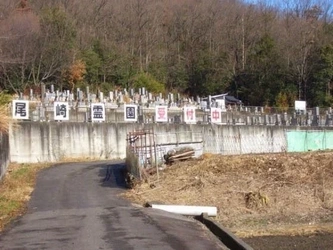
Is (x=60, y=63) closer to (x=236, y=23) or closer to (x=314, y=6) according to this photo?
(x=236, y=23)

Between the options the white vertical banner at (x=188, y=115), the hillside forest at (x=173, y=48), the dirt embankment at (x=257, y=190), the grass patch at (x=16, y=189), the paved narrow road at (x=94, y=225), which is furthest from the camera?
the hillside forest at (x=173, y=48)

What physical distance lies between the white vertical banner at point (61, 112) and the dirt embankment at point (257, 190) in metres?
11.2

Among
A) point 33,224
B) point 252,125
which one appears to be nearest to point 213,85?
point 252,125

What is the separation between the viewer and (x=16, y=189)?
→ 69.0 ft

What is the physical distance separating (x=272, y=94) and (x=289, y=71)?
9.03 feet

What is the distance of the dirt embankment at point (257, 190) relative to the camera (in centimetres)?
1777

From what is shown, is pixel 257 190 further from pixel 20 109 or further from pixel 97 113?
pixel 97 113

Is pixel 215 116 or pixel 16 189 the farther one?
pixel 215 116

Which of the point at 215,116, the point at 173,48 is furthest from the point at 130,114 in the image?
the point at 173,48

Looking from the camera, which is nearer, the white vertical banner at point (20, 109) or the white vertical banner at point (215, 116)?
the white vertical banner at point (20, 109)

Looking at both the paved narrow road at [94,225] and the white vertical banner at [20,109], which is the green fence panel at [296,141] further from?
the paved narrow road at [94,225]

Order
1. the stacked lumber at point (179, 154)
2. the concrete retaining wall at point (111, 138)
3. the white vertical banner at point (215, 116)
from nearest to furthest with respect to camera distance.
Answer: the stacked lumber at point (179, 154) < the concrete retaining wall at point (111, 138) < the white vertical banner at point (215, 116)

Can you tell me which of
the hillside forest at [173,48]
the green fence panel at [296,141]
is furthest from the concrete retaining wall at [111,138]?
the hillside forest at [173,48]

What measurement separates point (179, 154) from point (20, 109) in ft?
36.1
